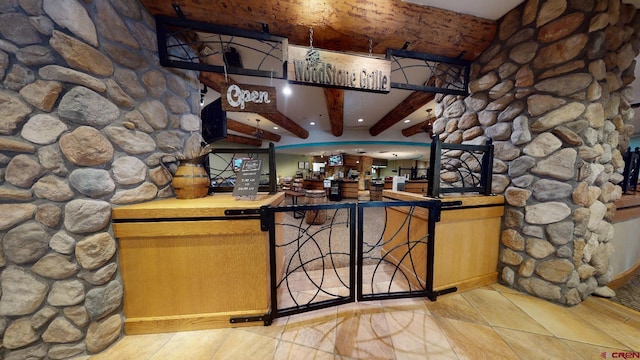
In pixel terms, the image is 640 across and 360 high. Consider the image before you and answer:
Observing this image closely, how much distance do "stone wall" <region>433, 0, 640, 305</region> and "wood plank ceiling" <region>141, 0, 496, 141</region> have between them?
1.20ft

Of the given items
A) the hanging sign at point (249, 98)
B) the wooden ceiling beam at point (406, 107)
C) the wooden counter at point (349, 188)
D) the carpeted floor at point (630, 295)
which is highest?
the wooden ceiling beam at point (406, 107)

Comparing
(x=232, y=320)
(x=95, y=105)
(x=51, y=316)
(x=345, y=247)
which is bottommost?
(x=345, y=247)

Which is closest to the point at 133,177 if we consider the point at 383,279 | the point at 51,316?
the point at 51,316

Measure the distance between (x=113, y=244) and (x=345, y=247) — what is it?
2.47m

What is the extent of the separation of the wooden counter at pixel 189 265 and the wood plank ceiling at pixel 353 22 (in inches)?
56.0

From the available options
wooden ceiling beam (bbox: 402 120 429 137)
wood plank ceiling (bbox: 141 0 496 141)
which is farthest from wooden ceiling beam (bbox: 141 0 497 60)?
wooden ceiling beam (bbox: 402 120 429 137)

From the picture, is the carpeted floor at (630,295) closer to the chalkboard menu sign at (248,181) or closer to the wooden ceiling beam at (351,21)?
the wooden ceiling beam at (351,21)

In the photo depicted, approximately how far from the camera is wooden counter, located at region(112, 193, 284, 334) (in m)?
1.21

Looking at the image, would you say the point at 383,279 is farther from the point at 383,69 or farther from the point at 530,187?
the point at 383,69

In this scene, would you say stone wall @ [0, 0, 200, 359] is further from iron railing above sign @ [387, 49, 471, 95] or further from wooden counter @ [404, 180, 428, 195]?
wooden counter @ [404, 180, 428, 195]

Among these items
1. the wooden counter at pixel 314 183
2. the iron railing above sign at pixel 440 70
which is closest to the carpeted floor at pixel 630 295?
the iron railing above sign at pixel 440 70

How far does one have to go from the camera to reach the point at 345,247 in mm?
2875

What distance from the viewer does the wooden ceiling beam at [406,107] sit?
124 inches

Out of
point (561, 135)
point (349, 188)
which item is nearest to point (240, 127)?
point (349, 188)
